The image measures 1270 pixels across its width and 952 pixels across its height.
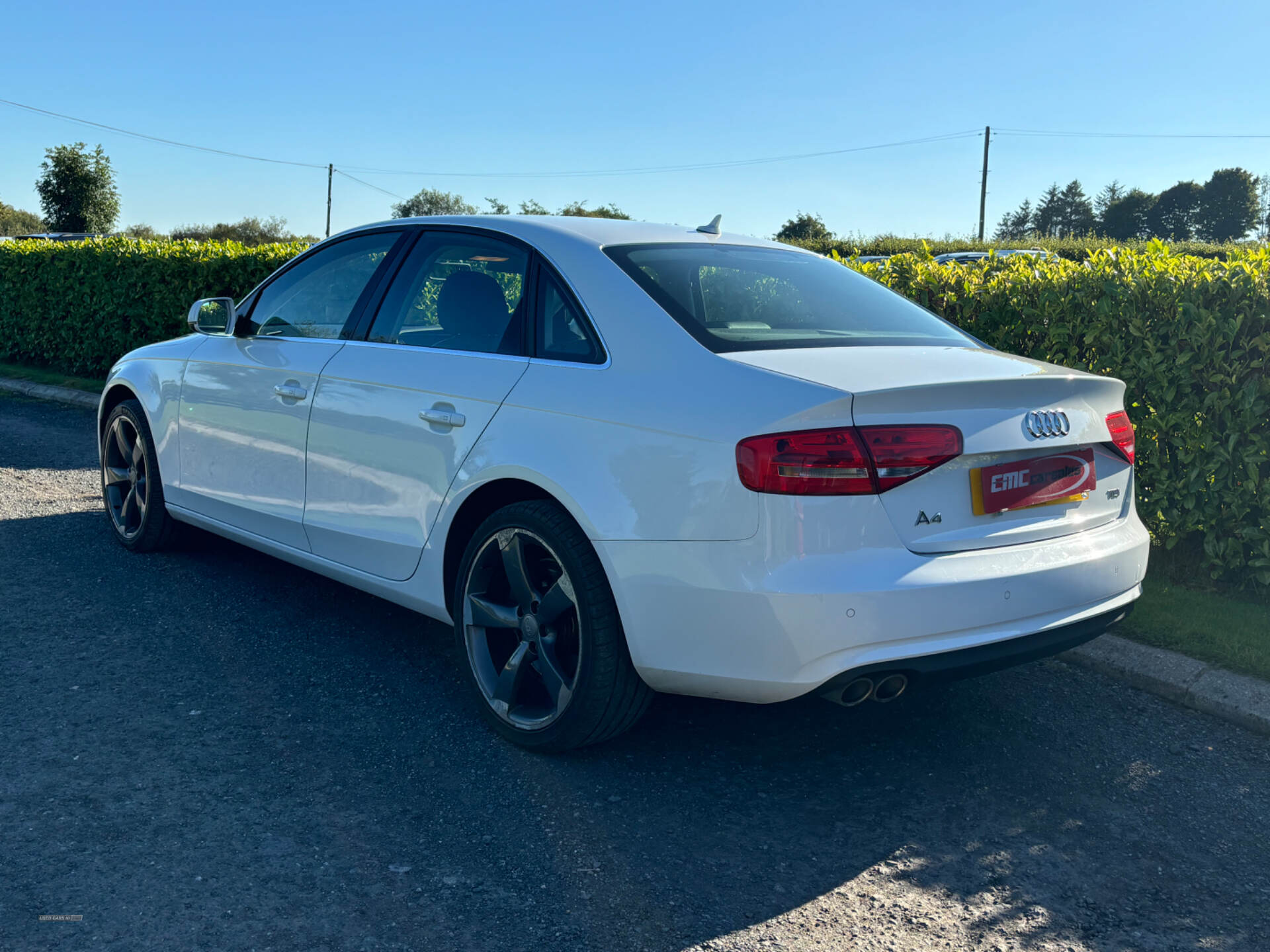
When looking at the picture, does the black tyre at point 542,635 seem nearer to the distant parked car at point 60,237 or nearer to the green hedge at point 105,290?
the green hedge at point 105,290

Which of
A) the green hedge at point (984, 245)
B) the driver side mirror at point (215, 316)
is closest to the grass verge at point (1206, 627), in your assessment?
the driver side mirror at point (215, 316)

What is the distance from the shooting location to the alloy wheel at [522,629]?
3.38m

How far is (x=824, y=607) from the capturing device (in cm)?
279

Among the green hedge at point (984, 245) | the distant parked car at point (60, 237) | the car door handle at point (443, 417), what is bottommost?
the car door handle at point (443, 417)

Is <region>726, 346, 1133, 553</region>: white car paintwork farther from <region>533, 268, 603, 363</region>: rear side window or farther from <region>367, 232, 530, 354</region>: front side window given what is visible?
<region>367, 232, 530, 354</region>: front side window

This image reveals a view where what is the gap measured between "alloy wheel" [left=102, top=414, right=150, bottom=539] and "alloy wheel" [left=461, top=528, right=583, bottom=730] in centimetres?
270

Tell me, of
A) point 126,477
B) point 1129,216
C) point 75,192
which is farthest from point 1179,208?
point 126,477

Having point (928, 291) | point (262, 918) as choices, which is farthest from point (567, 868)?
point (928, 291)

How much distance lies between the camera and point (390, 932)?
255 cm

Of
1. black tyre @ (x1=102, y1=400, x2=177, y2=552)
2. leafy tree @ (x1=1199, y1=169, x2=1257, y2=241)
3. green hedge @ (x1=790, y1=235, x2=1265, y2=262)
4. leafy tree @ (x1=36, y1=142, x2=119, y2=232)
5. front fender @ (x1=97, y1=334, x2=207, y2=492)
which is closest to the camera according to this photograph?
front fender @ (x1=97, y1=334, x2=207, y2=492)

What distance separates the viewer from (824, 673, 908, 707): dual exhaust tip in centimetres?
289

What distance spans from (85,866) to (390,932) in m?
0.84

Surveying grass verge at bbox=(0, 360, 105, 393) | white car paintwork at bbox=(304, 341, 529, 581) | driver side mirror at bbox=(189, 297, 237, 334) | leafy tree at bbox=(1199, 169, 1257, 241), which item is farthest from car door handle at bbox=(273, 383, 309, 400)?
leafy tree at bbox=(1199, 169, 1257, 241)

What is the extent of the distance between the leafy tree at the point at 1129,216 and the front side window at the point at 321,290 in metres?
87.8
